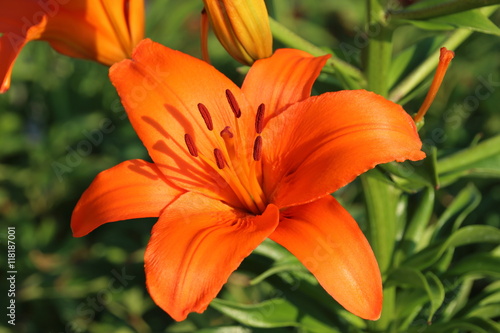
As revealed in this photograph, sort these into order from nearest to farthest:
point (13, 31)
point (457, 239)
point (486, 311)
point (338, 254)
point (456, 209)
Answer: point (338, 254), point (13, 31), point (457, 239), point (486, 311), point (456, 209)

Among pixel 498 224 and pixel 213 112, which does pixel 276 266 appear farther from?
pixel 498 224

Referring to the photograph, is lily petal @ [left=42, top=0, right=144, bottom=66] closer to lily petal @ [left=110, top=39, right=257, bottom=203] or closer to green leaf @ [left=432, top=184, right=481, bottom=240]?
lily petal @ [left=110, top=39, right=257, bottom=203]

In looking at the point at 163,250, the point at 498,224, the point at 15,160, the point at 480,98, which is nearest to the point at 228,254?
the point at 163,250

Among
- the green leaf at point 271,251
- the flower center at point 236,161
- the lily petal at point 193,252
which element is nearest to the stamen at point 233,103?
the flower center at point 236,161

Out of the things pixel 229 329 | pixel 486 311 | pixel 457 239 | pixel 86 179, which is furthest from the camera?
pixel 86 179

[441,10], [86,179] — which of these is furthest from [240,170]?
[86,179]

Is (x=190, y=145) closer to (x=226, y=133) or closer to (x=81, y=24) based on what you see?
(x=226, y=133)

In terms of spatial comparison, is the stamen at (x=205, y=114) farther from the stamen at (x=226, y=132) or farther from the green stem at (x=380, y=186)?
the green stem at (x=380, y=186)
